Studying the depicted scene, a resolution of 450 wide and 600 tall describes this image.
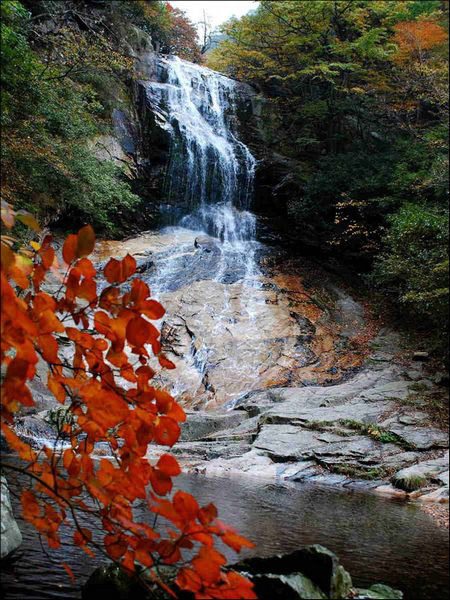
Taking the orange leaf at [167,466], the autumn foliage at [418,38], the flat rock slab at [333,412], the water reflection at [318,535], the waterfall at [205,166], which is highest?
the autumn foliage at [418,38]

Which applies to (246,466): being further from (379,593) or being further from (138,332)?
(138,332)

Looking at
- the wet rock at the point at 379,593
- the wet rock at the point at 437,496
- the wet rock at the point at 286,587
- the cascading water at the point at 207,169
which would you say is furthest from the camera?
the cascading water at the point at 207,169

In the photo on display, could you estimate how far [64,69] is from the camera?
529 inches

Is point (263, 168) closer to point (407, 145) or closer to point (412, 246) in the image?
point (407, 145)

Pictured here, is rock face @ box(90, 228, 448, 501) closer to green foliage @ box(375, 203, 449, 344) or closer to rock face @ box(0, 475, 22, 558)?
green foliage @ box(375, 203, 449, 344)

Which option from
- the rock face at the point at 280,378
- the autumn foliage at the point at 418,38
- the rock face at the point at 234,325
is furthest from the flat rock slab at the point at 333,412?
the autumn foliage at the point at 418,38

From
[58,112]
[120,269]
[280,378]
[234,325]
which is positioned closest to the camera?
[120,269]

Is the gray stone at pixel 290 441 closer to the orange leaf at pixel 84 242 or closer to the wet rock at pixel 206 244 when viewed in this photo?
the orange leaf at pixel 84 242

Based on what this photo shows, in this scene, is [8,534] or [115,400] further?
[8,534]

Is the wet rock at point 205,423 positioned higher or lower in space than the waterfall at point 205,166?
lower

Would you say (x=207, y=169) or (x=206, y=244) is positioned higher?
(x=207, y=169)

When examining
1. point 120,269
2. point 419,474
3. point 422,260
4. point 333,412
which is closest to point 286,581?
point 120,269

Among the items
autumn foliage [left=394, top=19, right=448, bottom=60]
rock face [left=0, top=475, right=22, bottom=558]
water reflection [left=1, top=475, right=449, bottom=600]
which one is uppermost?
autumn foliage [left=394, top=19, right=448, bottom=60]

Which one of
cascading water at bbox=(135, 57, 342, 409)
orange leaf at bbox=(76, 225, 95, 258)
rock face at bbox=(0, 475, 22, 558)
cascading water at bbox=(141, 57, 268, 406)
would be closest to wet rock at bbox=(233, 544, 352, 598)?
rock face at bbox=(0, 475, 22, 558)
